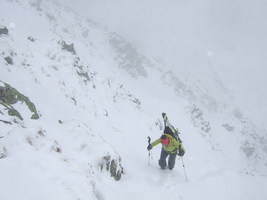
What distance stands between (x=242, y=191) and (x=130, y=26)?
270 ft

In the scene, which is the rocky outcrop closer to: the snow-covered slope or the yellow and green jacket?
the snow-covered slope

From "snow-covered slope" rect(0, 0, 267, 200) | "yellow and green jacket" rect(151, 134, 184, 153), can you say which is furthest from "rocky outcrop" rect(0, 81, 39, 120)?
"yellow and green jacket" rect(151, 134, 184, 153)

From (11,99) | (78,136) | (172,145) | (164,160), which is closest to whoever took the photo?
(78,136)

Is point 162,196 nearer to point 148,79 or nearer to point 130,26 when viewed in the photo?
point 148,79

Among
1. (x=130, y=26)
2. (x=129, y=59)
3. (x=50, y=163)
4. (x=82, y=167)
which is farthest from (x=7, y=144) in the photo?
(x=130, y=26)

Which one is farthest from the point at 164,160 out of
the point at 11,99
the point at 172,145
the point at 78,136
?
the point at 11,99

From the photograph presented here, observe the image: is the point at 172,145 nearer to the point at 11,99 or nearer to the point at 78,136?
the point at 78,136

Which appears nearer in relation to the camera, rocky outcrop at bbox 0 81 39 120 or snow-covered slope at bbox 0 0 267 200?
snow-covered slope at bbox 0 0 267 200

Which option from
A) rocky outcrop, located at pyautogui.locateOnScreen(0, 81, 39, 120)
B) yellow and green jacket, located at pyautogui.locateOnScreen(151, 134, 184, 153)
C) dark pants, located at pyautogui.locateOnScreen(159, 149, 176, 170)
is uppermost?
yellow and green jacket, located at pyautogui.locateOnScreen(151, 134, 184, 153)

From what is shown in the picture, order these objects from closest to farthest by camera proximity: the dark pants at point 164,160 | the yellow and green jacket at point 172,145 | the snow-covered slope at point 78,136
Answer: the snow-covered slope at point 78,136
the yellow and green jacket at point 172,145
the dark pants at point 164,160

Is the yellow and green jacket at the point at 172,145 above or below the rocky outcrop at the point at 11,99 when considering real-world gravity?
above

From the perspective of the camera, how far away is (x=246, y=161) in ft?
152

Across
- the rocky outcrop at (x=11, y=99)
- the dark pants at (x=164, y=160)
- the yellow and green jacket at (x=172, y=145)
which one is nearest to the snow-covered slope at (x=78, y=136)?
the rocky outcrop at (x=11, y=99)

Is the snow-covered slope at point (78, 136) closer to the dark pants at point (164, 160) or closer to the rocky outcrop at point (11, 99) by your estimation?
the rocky outcrop at point (11, 99)
